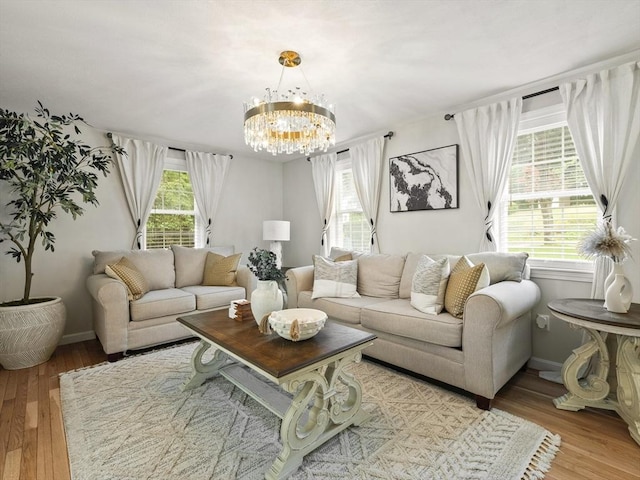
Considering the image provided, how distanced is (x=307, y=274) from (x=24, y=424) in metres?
2.45

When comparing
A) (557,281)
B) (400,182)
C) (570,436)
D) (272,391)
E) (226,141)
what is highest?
(226,141)

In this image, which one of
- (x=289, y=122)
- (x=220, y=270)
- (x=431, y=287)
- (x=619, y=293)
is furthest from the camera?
(x=220, y=270)

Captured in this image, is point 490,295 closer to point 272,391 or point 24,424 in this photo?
point 272,391

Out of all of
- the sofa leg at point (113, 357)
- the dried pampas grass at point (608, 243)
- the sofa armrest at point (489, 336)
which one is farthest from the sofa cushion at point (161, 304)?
the dried pampas grass at point (608, 243)

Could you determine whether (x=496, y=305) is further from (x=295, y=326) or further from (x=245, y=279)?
(x=245, y=279)

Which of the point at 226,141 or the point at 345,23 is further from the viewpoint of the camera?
the point at 226,141

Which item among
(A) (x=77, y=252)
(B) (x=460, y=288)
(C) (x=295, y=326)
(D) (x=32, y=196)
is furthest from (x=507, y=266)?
(A) (x=77, y=252)

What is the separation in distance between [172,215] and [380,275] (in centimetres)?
299

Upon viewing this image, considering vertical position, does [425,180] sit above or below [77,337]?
above

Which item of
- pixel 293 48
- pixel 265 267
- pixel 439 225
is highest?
pixel 293 48

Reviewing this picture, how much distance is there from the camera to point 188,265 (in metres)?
3.93

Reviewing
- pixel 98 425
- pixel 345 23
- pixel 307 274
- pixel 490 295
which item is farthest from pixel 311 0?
pixel 98 425

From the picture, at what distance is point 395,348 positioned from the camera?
2521mm

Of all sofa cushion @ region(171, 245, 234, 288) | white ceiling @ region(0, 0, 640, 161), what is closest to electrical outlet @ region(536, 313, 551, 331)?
white ceiling @ region(0, 0, 640, 161)
